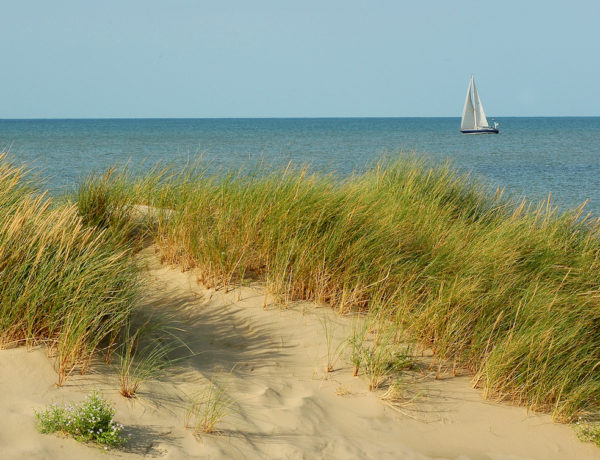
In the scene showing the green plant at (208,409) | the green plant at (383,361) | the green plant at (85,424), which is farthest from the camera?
the green plant at (383,361)

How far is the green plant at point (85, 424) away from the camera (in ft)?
10.1

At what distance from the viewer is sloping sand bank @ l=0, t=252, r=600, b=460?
10.8ft

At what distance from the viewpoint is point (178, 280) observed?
544 centimetres

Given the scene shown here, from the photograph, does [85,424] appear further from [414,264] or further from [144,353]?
[414,264]

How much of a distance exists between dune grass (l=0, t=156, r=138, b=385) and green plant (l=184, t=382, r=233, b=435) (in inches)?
26.5

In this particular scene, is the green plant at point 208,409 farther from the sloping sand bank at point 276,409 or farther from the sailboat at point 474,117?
the sailboat at point 474,117

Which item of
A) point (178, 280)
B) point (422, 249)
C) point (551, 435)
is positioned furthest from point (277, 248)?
point (551, 435)

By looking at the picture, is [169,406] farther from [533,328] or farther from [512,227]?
[512,227]

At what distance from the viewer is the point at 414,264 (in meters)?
5.34
